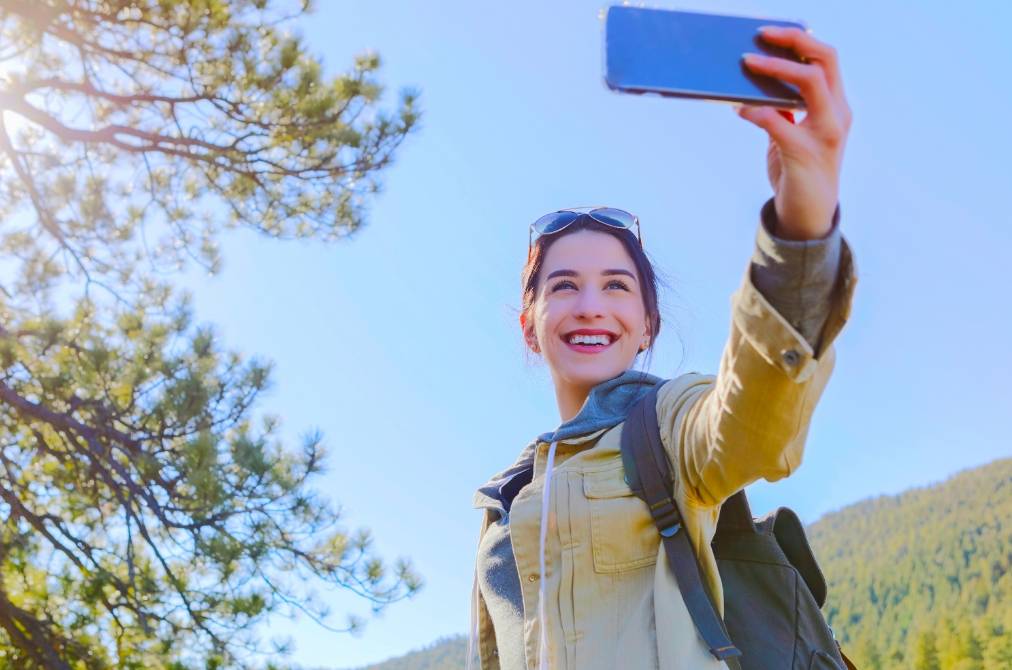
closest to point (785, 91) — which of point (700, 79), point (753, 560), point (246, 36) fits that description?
point (700, 79)

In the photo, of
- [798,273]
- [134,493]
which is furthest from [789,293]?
[134,493]

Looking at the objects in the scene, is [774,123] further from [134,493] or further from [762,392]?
[134,493]

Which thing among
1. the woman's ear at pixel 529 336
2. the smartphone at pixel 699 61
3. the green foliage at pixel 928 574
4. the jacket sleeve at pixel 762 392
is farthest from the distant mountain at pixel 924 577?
the smartphone at pixel 699 61

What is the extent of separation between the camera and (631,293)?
1.25 metres

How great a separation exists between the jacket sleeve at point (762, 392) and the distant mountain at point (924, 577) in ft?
83.6

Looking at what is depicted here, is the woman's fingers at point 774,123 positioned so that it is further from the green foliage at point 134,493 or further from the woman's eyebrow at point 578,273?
the green foliage at point 134,493

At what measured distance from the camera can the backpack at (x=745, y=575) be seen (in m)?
0.92

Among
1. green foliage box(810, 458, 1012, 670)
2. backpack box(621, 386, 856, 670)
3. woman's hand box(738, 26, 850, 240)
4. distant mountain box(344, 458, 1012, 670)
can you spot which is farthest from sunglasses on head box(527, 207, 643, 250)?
green foliage box(810, 458, 1012, 670)

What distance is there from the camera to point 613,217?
130cm

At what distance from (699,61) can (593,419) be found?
508 millimetres

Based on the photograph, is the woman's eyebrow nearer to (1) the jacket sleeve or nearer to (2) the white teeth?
(2) the white teeth

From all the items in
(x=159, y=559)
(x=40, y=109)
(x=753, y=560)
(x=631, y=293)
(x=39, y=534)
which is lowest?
(x=753, y=560)

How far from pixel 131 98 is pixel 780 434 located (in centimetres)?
419

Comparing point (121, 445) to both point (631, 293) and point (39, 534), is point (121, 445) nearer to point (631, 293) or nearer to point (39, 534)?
point (39, 534)
